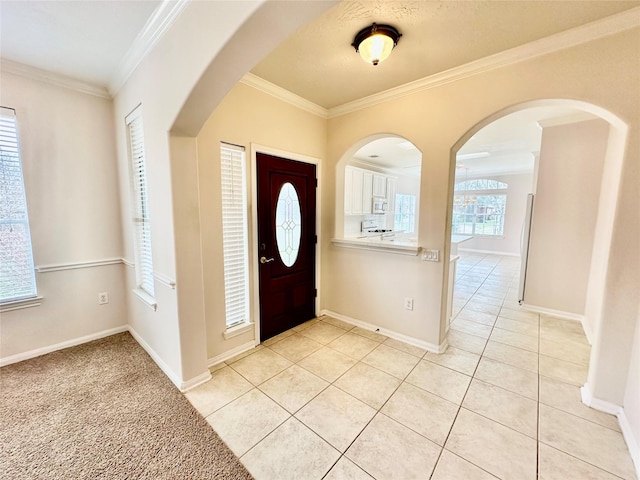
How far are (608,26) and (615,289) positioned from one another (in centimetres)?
176

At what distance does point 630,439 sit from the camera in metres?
1.58

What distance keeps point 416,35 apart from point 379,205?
455 centimetres

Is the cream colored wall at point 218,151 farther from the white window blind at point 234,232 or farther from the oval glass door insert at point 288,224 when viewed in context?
the oval glass door insert at point 288,224

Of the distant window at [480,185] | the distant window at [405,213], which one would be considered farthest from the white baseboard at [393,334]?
the distant window at [480,185]

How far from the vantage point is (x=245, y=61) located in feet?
4.66

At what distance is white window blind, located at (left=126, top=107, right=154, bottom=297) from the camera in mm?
2480

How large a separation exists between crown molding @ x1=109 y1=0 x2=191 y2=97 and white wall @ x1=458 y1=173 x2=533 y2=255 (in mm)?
9032

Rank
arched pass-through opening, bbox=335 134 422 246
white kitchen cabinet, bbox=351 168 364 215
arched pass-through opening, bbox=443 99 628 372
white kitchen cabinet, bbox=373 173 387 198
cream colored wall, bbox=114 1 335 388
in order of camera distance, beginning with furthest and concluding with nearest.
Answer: white kitchen cabinet, bbox=373 173 387 198 < white kitchen cabinet, bbox=351 168 364 215 < arched pass-through opening, bbox=335 134 422 246 < arched pass-through opening, bbox=443 99 628 372 < cream colored wall, bbox=114 1 335 388

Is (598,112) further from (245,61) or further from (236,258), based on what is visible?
(236,258)

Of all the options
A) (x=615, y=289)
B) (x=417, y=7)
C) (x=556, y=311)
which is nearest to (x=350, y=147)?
(x=417, y=7)

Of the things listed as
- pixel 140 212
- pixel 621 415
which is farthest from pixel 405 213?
pixel 140 212

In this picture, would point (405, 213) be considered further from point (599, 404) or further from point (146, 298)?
point (146, 298)

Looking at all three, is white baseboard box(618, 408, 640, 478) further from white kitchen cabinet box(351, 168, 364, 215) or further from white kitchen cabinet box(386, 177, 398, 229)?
white kitchen cabinet box(386, 177, 398, 229)

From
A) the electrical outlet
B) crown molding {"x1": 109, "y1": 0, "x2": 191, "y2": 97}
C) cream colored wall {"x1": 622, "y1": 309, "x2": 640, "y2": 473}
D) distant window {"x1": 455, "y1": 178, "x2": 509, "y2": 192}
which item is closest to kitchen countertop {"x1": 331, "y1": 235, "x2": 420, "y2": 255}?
the electrical outlet
